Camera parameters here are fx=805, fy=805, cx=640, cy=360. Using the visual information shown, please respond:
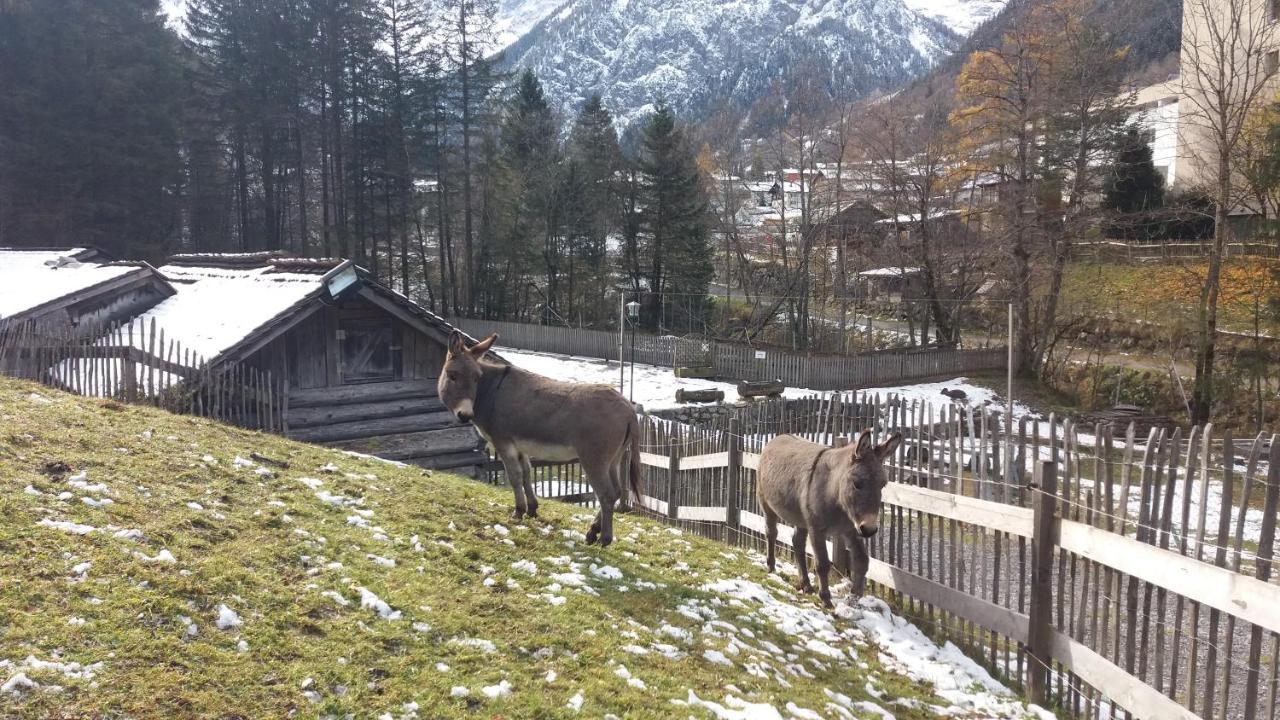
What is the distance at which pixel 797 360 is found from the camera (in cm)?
3734

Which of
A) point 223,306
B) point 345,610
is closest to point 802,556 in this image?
point 345,610

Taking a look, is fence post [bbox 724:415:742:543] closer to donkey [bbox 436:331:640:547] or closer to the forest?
donkey [bbox 436:331:640:547]

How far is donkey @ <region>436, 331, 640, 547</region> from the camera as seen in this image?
8766 millimetres

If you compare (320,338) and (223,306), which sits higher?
(223,306)

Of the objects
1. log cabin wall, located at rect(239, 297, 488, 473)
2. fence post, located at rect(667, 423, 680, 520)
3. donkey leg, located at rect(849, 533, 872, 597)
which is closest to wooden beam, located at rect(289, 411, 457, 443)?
log cabin wall, located at rect(239, 297, 488, 473)

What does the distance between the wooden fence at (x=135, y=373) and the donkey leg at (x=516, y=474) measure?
783 cm

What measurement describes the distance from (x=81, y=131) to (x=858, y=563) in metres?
50.1

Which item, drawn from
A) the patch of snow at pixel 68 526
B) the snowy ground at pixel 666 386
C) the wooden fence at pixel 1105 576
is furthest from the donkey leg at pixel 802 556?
the snowy ground at pixel 666 386

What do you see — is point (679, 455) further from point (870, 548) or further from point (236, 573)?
point (236, 573)

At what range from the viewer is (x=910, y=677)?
6.90 m

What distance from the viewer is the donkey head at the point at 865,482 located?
287 inches

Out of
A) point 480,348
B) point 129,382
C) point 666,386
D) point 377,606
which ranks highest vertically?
point 480,348

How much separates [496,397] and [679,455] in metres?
4.96

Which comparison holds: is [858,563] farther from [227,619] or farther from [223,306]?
[223,306]
